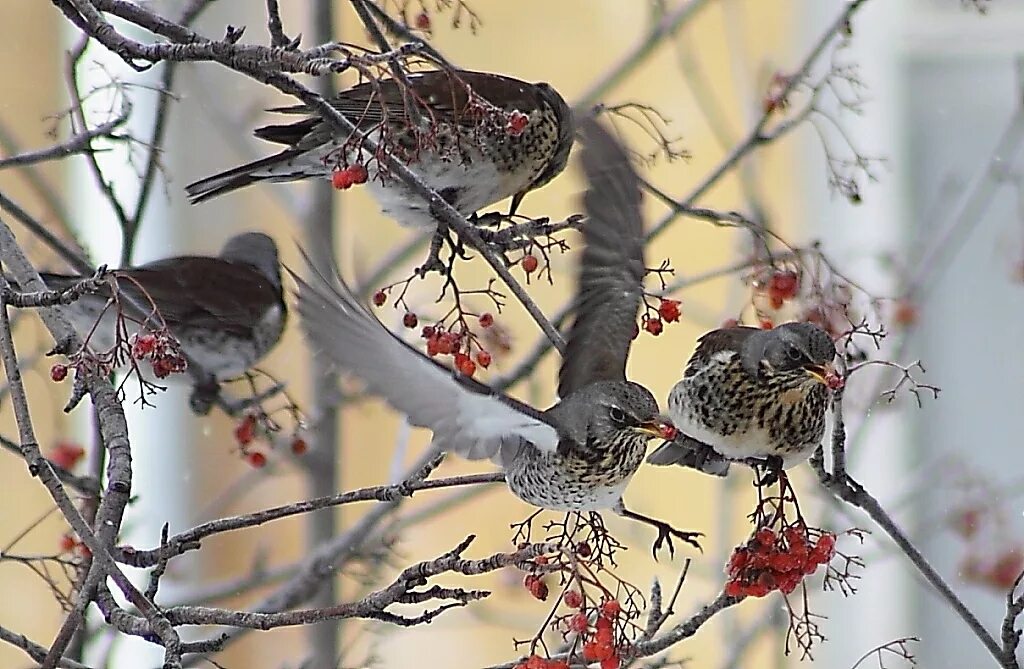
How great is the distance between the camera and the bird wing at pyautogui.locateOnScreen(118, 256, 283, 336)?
75 cm

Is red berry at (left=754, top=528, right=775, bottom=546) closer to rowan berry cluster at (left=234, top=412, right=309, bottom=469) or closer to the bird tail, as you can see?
the bird tail

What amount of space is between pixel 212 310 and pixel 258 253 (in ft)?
0.33

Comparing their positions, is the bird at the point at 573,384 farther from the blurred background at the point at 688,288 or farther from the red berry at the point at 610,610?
the blurred background at the point at 688,288

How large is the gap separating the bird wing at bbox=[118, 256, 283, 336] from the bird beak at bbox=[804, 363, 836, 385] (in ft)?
1.20

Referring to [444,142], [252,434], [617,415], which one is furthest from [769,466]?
[252,434]

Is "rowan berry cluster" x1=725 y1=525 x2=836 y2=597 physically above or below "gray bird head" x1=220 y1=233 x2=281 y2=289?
below

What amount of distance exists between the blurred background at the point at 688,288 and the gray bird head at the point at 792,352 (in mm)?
386

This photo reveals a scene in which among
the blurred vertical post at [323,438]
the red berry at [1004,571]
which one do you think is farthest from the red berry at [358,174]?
the red berry at [1004,571]

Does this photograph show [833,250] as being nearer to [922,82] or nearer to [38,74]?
[922,82]

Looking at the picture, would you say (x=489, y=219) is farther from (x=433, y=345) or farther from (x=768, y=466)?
(x=768, y=466)

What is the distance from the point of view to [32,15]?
1104mm

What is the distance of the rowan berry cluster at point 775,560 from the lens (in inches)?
22.4

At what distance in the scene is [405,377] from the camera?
555 millimetres

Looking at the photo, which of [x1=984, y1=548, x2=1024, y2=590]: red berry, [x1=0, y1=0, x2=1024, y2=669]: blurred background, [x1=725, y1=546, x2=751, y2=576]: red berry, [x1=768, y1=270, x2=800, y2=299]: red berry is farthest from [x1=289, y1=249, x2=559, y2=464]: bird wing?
[x1=984, y1=548, x2=1024, y2=590]: red berry
